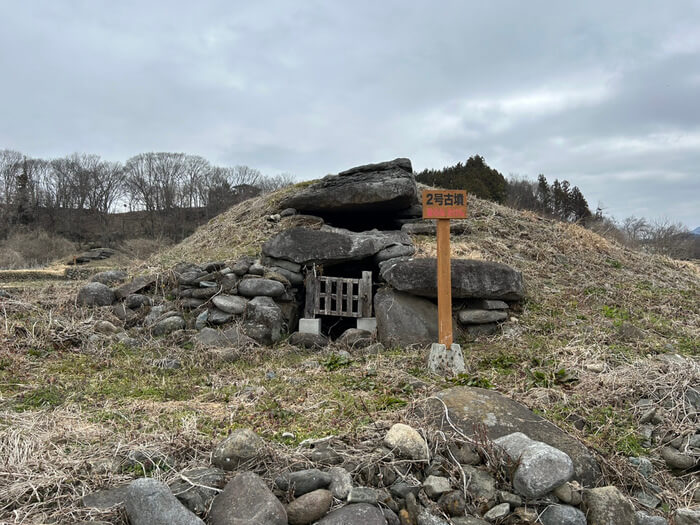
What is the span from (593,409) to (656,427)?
44 centimetres

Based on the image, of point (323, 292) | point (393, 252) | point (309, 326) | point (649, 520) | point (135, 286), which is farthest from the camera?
point (393, 252)

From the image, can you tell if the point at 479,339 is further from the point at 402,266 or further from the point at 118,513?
the point at 118,513

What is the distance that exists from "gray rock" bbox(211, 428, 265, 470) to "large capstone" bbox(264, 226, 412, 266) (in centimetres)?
435

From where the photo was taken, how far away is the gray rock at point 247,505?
223 cm

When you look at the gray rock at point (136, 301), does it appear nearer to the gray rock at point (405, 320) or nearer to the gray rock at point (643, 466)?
the gray rock at point (405, 320)

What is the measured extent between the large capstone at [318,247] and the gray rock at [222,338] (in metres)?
1.54

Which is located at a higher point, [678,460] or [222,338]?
[222,338]

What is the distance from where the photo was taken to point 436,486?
2.60 m

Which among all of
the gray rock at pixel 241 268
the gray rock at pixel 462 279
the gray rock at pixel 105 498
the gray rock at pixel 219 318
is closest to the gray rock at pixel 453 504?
the gray rock at pixel 105 498

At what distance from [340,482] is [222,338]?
3688 mm

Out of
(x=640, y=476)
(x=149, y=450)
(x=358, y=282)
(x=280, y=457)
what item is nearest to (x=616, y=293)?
(x=358, y=282)

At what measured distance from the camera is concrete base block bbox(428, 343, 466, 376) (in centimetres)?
477

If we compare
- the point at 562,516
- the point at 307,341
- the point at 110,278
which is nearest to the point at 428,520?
the point at 562,516

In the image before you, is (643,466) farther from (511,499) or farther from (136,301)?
(136,301)
